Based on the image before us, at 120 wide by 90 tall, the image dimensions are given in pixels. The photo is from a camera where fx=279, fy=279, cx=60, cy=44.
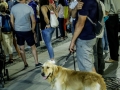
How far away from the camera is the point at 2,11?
8.41 meters

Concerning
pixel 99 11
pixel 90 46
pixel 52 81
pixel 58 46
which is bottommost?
pixel 58 46

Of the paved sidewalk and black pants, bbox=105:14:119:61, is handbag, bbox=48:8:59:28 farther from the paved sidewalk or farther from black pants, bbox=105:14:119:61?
black pants, bbox=105:14:119:61

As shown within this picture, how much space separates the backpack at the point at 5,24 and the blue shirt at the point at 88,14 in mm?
3990

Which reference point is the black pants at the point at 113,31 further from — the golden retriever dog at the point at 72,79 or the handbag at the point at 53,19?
the golden retriever dog at the point at 72,79

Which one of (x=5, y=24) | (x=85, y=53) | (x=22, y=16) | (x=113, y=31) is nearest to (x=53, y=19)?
(x=22, y=16)

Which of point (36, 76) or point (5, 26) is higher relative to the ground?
point (5, 26)

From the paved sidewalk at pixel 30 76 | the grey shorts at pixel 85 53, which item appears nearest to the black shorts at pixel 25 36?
the paved sidewalk at pixel 30 76

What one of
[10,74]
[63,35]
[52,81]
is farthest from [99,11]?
[63,35]

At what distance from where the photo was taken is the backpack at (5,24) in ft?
27.4

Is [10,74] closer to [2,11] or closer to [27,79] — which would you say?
[27,79]

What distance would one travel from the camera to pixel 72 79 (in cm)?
474

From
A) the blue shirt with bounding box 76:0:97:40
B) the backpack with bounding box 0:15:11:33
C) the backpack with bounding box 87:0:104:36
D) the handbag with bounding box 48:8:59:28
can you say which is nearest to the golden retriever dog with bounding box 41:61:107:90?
the blue shirt with bounding box 76:0:97:40

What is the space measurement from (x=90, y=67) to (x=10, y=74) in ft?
10.5

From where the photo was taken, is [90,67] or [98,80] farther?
[90,67]
